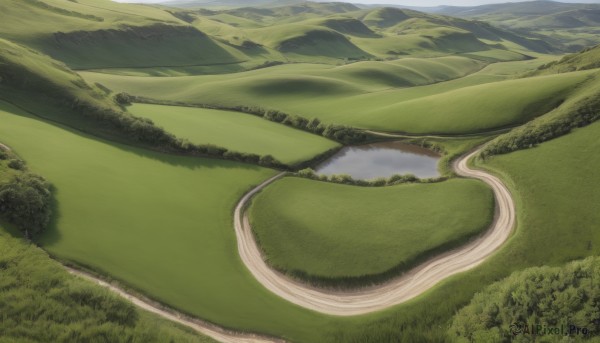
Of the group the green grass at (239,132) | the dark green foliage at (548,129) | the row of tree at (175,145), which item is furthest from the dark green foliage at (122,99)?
the dark green foliage at (548,129)

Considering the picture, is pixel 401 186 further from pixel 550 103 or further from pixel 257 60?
pixel 257 60

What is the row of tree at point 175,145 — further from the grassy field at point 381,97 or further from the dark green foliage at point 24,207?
the grassy field at point 381,97

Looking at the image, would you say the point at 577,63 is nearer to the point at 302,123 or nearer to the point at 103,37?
the point at 302,123

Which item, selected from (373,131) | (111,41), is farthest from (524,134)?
(111,41)

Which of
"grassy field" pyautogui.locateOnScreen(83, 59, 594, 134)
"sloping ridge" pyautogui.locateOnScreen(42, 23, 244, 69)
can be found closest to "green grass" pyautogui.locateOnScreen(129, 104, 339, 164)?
"grassy field" pyautogui.locateOnScreen(83, 59, 594, 134)

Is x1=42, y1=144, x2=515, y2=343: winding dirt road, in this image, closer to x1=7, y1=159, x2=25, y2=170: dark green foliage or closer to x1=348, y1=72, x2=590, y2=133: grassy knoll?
x1=7, y1=159, x2=25, y2=170: dark green foliage
